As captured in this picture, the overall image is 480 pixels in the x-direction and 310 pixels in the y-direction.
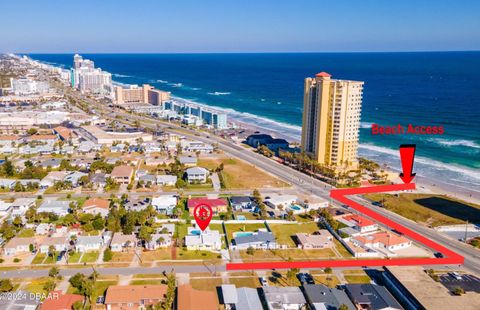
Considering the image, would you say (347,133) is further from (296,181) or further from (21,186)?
(21,186)

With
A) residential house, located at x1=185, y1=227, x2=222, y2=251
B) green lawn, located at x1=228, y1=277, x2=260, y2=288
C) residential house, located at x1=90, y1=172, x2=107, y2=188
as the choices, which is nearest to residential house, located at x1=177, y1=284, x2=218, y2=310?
green lawn, located at x1=228, y1=277, x2=260, y2=288

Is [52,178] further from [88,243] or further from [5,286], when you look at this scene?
[5,286]

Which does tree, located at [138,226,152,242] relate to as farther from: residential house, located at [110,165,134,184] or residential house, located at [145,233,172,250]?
residential house, located at [110,165,134,184]

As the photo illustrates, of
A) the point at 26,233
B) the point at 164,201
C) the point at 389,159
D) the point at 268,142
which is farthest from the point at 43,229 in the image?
the point at 389,159

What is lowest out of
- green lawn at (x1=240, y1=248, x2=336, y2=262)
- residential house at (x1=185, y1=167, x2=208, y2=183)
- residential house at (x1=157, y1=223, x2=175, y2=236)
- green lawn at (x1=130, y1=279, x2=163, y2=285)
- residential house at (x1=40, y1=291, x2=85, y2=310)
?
green lawn at (x1=130, y1=279, x2=163, y2=285)

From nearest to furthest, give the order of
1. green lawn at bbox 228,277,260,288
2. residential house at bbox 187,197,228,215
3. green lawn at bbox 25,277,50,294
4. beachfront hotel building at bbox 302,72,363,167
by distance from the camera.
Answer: green lawn at bbox 25,277,50,294
green lawn at bbox 228,277,260,288
residential house at bbox 187,197,228,215
beachfront hotel building at bbox 302,72,363,167

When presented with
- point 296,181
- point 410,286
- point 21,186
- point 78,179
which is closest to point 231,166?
point 296,181
